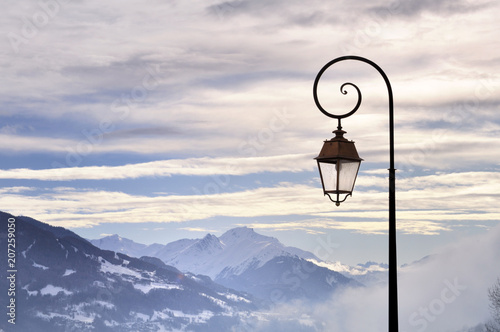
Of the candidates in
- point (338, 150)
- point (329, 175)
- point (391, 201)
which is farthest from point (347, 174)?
point (391, 201)

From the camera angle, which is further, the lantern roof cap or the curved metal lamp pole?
the lantern roof cap

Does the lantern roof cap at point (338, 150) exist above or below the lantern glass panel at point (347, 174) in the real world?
above

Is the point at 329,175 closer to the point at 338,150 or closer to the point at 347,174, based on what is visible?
the point at 347,174

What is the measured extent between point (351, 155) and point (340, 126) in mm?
770

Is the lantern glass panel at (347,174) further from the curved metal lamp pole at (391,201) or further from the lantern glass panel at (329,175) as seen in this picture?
the curved metal lamp pole at (391,201)

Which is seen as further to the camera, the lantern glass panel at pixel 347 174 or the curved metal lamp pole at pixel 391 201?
the lantern glass panel at pixel 347 174

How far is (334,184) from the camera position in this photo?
13422 mm

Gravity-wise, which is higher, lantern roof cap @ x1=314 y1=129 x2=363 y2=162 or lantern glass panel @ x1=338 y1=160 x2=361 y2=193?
lantern roof cap @ x1=314 y1=129 x2=363 y2=162

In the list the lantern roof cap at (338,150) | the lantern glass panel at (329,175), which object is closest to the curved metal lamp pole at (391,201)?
the lantern roof cap at (338,150)

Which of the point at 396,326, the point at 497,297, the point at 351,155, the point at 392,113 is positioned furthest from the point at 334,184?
the point at 497,297

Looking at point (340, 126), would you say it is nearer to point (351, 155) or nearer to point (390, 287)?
point (351, 155)

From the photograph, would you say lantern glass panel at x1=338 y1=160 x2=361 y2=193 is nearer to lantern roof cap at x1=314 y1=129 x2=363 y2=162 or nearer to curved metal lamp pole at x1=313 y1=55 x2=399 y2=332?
lantern roof cap at x1=314 y1=129 x2=363 y2=162

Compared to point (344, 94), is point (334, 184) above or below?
below

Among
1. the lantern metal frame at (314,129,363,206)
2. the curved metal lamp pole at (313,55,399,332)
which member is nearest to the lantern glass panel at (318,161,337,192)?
the lantern metal frame at (314,129,363,206)
